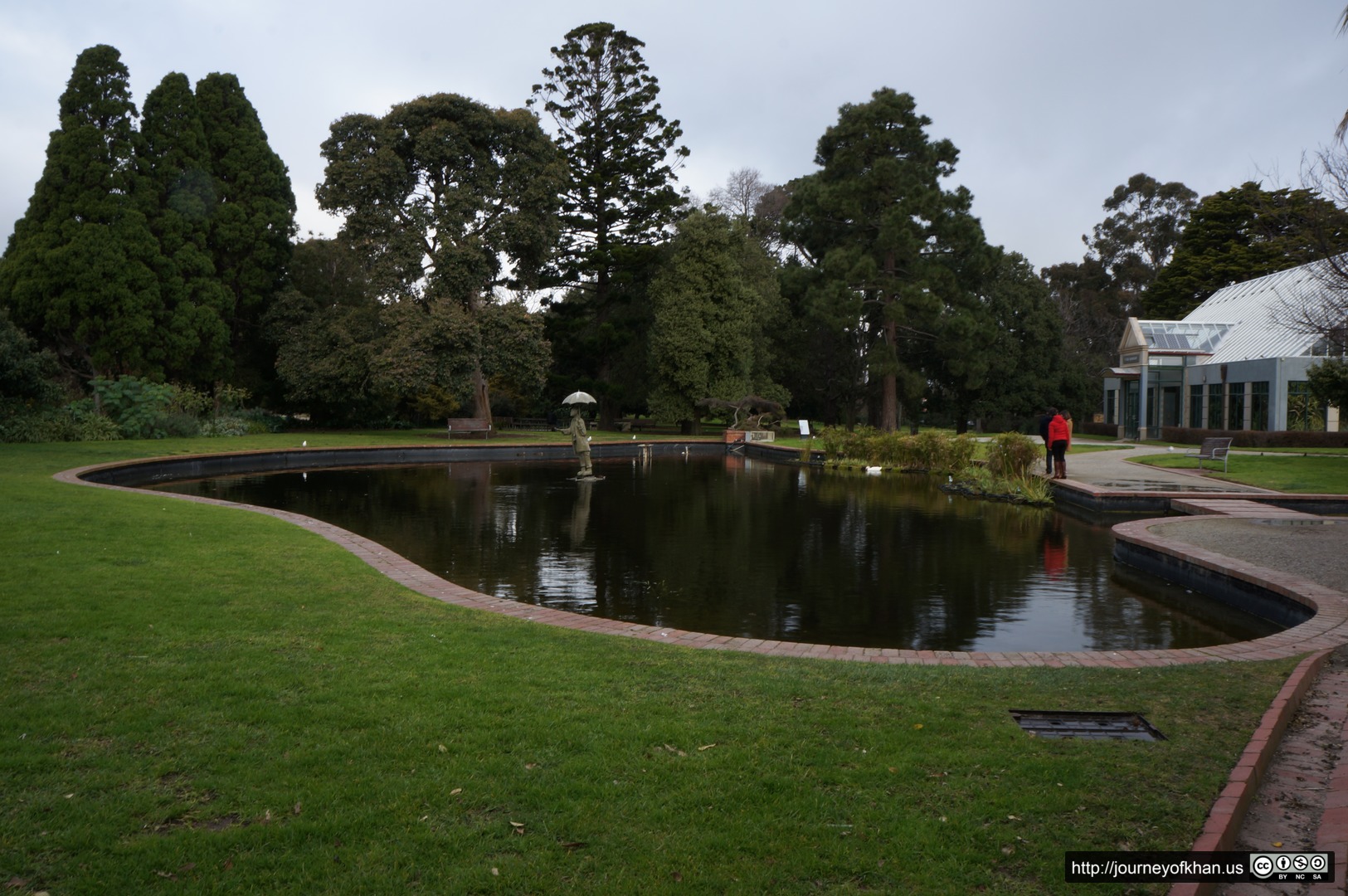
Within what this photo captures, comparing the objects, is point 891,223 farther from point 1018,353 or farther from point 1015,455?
point 1015,455

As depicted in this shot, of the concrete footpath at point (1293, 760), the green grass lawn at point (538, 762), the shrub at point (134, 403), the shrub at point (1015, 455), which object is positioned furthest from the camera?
the shrub at point (134, 403)

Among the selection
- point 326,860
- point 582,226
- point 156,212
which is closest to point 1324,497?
point 326,860

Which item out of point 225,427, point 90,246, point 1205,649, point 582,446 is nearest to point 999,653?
point 1205,649

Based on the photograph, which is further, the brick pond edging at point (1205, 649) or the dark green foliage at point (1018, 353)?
the dark green foliage at point (1018, 353)

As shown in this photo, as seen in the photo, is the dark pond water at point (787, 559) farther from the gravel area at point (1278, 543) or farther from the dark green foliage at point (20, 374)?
the dark green foliage at point (20, 374)

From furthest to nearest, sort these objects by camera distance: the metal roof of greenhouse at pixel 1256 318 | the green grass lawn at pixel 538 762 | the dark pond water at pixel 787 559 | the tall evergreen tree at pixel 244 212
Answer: the tall evergreen tree at pixel 244 212 → the metal roof of greenhouse at pixel 1256 318 → the dark pond water at pixel 787 559 → the green grass lawn at pixel 538 762

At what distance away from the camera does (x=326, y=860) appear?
2930 mm

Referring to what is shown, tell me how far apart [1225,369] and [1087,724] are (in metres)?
32.5

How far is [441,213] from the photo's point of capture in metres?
31.5

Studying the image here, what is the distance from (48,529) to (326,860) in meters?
7.84

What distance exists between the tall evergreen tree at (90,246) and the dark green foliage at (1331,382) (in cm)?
3287

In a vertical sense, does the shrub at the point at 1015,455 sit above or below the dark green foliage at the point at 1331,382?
below

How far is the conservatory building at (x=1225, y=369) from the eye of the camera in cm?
2875

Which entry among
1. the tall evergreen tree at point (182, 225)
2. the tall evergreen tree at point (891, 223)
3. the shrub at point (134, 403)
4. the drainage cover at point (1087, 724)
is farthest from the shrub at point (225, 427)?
the drainage cover at point (1087, 724)
